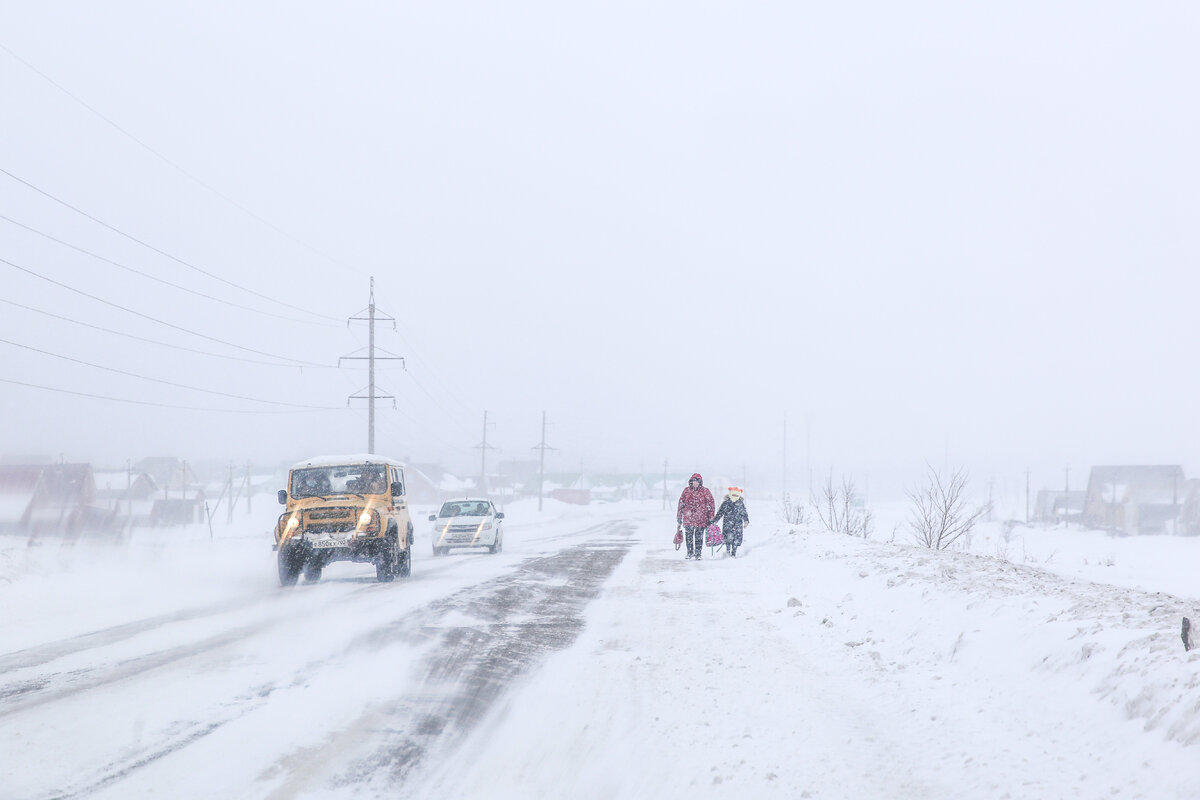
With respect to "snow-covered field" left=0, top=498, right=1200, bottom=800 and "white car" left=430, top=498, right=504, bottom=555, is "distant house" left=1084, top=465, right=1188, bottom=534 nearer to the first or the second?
"white car" left=430, top=498, right=504, bottom=555

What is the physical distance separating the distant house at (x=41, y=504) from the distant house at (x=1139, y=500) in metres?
67.1

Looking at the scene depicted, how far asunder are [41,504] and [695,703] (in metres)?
31.4

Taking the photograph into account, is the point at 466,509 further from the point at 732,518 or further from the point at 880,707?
the point at 880,707

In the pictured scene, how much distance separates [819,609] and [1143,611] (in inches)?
183

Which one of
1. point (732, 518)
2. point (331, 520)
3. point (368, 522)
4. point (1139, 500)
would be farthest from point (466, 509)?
point (1139, 500)

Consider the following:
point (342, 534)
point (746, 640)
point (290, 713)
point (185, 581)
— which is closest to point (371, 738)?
point (290, 713)

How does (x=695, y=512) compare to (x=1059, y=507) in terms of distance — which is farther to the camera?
(x=1059, y=507)

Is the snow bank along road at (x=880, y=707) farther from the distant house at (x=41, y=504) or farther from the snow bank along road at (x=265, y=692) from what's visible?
the distant house at (x=41, y=504)

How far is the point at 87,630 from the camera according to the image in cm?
1040

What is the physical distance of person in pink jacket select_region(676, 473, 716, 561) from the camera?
20453 millimetres

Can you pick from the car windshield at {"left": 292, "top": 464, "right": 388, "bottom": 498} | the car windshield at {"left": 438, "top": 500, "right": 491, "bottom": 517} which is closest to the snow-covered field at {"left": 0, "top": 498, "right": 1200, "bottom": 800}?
the car windshield at {"left": 292, "top": 464, "right": 388, "bottom": 498}

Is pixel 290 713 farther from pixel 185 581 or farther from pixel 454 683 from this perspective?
pixel 185 581

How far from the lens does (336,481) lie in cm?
1658

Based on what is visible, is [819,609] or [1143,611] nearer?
[1143,611]
